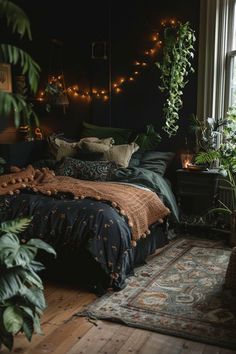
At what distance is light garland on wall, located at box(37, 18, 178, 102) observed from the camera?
4801 millimetres

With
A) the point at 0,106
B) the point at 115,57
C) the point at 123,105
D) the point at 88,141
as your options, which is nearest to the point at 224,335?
the point at 0,106

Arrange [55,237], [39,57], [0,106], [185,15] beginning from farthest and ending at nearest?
[39,57] < [185,15] < [55,237] < [0,106]

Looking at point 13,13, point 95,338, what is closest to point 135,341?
point 95,338

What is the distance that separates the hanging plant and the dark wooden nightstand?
2.33 feet

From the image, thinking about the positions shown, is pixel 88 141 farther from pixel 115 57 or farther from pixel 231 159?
pixel 231 159

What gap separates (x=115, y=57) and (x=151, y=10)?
676 millimetres

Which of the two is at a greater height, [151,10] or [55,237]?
[151,10]

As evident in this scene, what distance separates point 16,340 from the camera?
7.87 ft

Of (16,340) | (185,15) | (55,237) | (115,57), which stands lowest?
(16,340)

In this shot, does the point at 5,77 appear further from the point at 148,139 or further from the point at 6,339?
the point at 6,339

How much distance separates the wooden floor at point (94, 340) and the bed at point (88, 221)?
0.45m

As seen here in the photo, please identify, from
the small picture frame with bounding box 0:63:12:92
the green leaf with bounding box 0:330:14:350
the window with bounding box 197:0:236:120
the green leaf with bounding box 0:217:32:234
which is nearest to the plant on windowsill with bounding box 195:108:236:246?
the window with bounding box 197:0:236:120

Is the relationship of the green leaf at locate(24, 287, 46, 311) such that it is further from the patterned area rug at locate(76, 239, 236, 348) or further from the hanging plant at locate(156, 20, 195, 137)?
the hanging plant at locate(156, 20, 195, 137)

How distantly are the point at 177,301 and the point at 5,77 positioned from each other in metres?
3.37
